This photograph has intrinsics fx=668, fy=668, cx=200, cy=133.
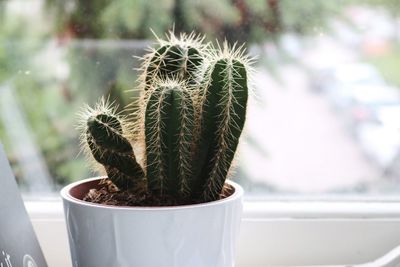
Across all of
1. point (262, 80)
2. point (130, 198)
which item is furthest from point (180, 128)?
point (262, 80)

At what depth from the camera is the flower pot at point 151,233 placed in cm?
61

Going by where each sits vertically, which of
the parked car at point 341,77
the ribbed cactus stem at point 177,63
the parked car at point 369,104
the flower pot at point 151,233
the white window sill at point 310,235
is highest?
the ribbed cactus stem at point 177,63

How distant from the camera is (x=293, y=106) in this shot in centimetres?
94

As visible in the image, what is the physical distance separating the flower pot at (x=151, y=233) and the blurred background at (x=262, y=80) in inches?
10.5

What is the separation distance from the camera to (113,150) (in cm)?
64

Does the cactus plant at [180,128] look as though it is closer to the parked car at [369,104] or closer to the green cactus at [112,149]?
the green cactus at [112,149]

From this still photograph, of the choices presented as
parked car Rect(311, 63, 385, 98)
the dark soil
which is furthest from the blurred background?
the dark soil

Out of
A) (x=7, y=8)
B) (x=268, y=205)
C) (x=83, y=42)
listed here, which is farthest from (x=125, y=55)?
(x=268, y=205)

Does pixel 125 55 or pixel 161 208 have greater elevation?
pixel 125 55

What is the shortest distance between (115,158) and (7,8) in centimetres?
36

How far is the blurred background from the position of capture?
35.8 inches

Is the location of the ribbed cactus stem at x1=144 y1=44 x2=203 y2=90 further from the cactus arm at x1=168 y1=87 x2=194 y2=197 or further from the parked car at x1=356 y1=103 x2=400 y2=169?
the parked car at x1=356 y1=103 x2=400 y2=169

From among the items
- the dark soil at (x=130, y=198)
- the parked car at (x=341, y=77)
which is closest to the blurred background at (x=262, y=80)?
the parked car at (x=341, y=77)

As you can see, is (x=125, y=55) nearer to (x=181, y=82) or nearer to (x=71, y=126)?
(x=71, y=126)
